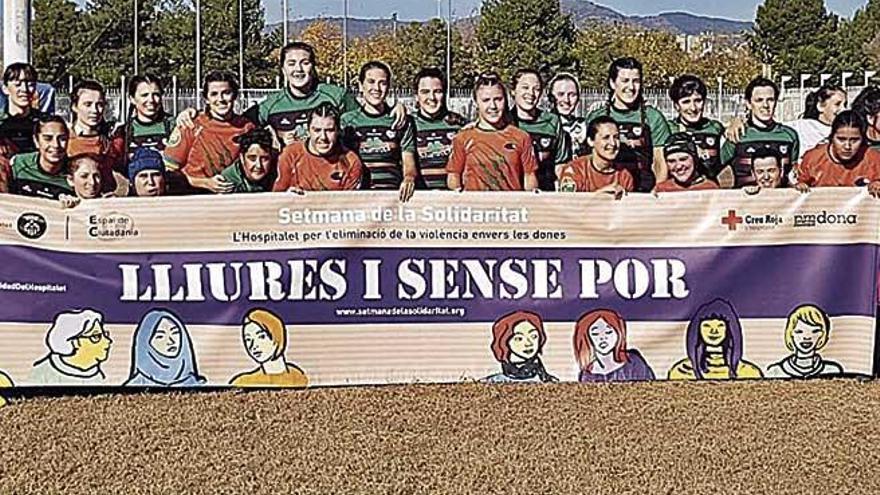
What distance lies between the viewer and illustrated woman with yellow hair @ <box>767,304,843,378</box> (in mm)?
8555

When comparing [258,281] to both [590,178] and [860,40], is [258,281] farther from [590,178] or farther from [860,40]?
[860,40]

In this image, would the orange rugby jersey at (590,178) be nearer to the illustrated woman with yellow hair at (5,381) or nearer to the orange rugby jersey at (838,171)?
the orange rugby jersey at (838,171)

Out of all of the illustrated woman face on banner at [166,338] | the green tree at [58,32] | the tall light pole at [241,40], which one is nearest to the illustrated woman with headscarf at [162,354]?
the illustrated woman face on banner at [166,338]

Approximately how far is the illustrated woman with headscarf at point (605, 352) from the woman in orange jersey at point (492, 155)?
2.89ft

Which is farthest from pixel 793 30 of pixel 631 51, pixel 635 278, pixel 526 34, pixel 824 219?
pixel 635 278

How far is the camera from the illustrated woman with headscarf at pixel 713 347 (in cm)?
849

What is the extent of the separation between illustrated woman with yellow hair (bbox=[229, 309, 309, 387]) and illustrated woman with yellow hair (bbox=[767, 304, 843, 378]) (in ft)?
9.03

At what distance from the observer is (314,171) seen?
8461 millimetres

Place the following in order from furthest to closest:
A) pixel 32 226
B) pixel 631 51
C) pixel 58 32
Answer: pixel 631 51
pixel 58 32
pixel 32 226

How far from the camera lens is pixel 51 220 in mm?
8086

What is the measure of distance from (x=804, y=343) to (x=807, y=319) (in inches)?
5.5

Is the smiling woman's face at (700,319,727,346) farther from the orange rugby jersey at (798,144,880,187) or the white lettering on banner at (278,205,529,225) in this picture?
the white lettering on banner at (278,205,529,225)

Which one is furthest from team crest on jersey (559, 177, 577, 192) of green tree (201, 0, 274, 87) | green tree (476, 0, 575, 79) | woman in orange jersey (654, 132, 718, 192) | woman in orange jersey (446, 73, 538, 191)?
green tree (201, 0, 274, 87)

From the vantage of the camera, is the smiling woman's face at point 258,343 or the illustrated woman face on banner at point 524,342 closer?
the smiling woman's face at point 258,343
